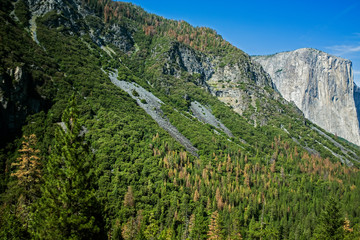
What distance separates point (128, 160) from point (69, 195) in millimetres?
69757

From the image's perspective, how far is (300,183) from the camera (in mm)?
124188

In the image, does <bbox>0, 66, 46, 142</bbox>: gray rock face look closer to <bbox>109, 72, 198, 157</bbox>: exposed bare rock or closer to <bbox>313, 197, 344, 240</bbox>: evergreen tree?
<bbox>109, 72, 198, 157</bbox>: exposed bare rock

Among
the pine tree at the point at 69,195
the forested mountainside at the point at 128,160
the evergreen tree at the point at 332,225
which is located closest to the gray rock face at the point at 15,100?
the forested mountainside at the point at 128,160

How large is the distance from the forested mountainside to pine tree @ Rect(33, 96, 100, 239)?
0.11m

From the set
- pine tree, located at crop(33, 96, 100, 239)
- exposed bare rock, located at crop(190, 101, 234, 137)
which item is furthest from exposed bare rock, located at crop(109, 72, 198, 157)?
pine tree, located at crop(33, 96, 100, 239)

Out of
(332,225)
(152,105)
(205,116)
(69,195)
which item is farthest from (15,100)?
(205,116)

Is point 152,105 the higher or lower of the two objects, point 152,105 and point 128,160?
the higher

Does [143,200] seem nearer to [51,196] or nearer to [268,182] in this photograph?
[51,196]

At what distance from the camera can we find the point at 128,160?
8925cm

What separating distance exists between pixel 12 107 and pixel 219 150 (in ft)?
317

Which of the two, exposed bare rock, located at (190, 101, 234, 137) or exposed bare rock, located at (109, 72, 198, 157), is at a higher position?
exposed bare rock, located at (190, 101, 234, 137)

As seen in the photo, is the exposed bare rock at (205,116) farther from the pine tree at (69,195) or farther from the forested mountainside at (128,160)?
the pine tree at (69,195)

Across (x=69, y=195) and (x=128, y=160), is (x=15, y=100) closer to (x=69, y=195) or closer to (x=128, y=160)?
(x=128, y=160)

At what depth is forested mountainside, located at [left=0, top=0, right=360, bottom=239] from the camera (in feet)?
75.7
